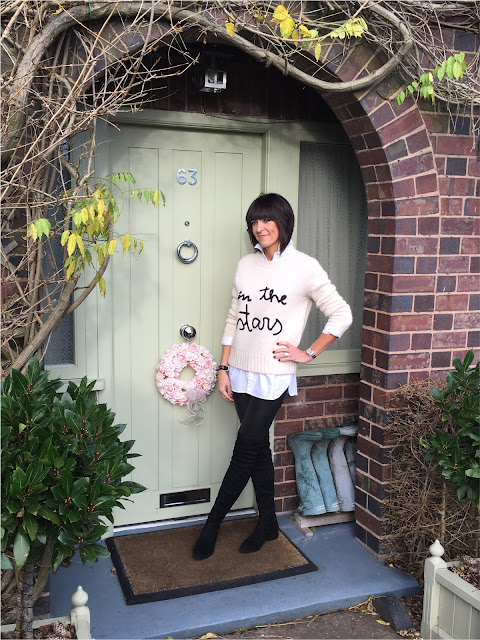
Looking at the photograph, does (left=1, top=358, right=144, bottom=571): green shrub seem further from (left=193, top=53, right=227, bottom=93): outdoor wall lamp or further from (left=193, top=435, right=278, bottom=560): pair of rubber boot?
(left=193, top=53, right=227, bottom=93): outdoor wall lamp

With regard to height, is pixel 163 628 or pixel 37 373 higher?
pixel 37 373

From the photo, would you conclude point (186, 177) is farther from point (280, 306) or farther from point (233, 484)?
point (233, 484)

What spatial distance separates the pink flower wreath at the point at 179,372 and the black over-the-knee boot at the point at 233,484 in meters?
0.53

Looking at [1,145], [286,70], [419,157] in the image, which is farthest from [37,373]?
[419,157]

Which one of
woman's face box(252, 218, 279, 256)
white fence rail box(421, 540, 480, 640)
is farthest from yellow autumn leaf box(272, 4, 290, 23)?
white fence rail box(421, 540, 480, 640)

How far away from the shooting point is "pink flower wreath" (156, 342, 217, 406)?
12.3 feet

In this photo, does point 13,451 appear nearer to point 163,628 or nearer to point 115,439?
point 115,439

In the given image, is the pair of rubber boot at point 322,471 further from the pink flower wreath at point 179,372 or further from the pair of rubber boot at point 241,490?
the pink flower wreath at point 179,372

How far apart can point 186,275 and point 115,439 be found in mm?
1516

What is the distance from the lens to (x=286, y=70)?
3119 millimetres

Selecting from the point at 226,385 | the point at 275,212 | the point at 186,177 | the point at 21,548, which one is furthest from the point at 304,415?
the point at 21,548

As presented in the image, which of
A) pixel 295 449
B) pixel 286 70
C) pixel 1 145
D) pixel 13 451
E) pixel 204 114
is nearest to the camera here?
pixel 13 451

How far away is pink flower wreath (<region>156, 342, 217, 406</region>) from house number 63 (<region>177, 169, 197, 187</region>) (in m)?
0.91

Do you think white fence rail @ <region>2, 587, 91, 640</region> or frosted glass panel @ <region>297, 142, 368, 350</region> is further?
frosted glass panel @ <region>297, 142, 368, 350</region>
